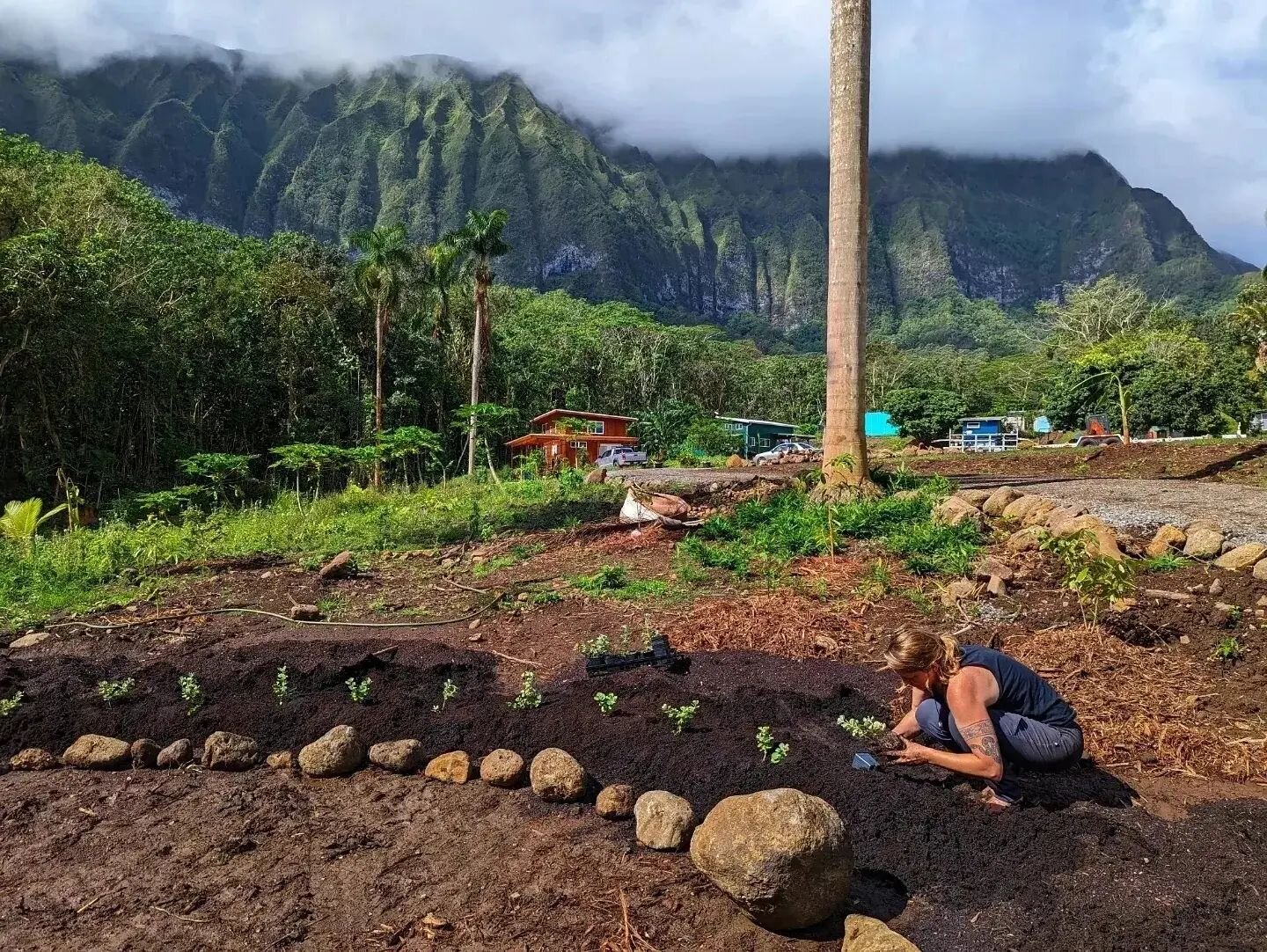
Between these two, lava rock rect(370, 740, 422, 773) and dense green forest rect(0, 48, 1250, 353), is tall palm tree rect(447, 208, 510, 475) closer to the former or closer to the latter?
lava rock rect(370, 740, 422, 773)

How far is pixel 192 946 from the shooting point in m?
2.24

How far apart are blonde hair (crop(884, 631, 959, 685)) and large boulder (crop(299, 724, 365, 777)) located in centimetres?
220

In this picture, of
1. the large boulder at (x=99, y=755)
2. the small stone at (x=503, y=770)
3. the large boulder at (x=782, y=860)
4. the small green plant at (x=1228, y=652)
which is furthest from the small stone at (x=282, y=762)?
the small green plant at (x=1228, y=652)

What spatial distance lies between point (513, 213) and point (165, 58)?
8561 cm

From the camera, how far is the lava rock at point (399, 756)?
3.36m

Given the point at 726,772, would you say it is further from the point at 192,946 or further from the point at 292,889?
the point at 192,946

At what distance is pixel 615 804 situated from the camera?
294 cm

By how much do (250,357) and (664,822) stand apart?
2758cm

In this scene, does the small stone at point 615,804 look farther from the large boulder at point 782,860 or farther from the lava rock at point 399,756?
the lava rock at point 399,756

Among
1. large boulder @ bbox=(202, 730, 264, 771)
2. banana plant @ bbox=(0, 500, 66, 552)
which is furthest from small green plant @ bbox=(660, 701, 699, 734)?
banana plant @ bbox=(0, 500, 66, 552)

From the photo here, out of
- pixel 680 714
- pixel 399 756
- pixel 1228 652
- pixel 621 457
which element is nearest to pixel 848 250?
pixel 1228 652

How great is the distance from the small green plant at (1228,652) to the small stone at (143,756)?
202 inches

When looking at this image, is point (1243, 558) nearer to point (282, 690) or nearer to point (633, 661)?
point (633, 661)

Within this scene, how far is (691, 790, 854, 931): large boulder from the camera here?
2242 millimetres
